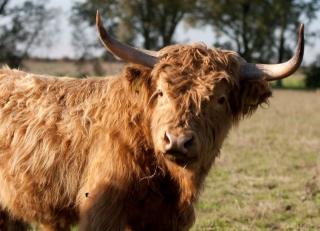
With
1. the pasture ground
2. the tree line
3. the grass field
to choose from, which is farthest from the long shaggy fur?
the tree line

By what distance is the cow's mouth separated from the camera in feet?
12.1

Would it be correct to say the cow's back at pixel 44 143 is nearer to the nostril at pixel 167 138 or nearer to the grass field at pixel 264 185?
the nostril at pixel 167 138

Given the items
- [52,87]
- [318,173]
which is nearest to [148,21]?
[318,173]

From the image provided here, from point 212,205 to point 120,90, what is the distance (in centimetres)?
301

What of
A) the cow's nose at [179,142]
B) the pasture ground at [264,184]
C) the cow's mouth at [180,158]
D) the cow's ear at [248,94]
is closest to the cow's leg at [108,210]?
the cow's mouth at [180,158]

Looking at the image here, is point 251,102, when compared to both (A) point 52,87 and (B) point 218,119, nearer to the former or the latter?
(B) point 218,119

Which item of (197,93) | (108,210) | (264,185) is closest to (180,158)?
(197,93)

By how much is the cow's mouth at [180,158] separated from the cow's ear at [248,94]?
76cm

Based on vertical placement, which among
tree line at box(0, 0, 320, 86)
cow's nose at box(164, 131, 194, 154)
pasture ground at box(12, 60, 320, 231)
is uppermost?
cow's nose at box(164, 131, 194, 154)

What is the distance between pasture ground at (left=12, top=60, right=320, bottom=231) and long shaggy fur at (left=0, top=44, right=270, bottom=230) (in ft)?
3.60

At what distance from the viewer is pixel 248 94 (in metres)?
4.43

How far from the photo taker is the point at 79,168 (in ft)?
14.5

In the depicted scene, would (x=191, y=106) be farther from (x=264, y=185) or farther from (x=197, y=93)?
(x=264, y=185)

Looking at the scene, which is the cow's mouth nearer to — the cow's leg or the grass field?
the cow's leg
